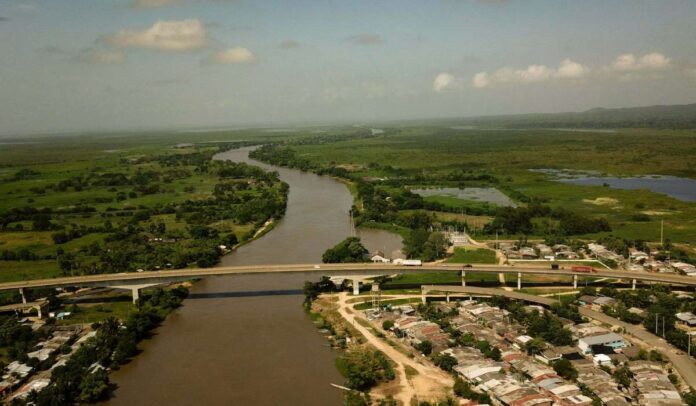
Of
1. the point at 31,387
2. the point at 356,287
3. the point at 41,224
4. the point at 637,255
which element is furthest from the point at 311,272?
the point at 41,224

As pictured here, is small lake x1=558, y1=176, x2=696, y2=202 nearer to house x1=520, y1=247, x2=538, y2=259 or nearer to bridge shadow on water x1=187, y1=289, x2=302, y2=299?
house x1=520, y1=247, x2=538, y2=259

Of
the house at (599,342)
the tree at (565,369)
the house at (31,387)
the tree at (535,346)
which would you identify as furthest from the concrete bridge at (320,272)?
the tree at (565,369)

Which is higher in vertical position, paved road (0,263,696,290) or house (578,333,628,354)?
paved road (0,263,696,290)

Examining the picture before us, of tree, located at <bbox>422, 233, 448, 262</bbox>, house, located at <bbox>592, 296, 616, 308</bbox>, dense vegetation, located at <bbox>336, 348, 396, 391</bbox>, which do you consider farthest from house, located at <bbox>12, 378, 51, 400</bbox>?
house, located at <bbox>592, 296, 616, 308</bbox>

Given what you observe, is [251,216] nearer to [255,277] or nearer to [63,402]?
[255,277]

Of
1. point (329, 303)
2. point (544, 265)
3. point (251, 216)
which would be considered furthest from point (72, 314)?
point (544, 265)

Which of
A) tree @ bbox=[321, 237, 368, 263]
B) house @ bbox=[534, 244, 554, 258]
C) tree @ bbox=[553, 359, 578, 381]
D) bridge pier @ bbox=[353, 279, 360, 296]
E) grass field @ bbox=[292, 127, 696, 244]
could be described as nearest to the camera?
tree @ bbox=[553, 359, 578, 381]

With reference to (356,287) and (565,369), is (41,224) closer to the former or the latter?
(356,287)
